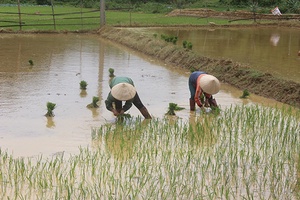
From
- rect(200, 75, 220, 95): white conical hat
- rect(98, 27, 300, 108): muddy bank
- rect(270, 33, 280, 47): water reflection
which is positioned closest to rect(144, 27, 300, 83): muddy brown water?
rect(270, 33, 280, 47): water reflection

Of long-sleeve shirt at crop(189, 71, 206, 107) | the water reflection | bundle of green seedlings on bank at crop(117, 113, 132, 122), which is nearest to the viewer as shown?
bundle of green seedlings on bank at crop(117, 113, 132, 122)

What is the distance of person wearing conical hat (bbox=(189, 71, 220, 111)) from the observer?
736cm

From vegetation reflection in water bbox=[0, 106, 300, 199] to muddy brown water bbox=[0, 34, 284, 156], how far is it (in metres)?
0.50

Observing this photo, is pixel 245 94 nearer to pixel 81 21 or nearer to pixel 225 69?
pixel 225 69

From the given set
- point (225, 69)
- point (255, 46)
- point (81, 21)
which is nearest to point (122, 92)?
point (225, 69)

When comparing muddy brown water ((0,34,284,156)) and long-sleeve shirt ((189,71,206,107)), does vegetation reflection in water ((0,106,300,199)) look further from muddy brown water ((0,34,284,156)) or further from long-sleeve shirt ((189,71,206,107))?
long-sleeve shirt ((189,71,206,107))

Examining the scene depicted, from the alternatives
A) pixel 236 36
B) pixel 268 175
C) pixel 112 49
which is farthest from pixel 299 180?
pixel 236 36

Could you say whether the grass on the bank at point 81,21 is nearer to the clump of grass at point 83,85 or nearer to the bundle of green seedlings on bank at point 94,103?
the clump of grass at point 83,85

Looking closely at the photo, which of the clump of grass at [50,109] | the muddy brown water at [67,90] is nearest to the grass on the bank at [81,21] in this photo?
the muddy brown water at [67,90]

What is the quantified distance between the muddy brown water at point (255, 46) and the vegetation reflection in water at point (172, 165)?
341cm

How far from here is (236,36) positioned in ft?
58.3

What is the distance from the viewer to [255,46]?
15.0m

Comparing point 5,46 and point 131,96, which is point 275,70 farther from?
point 5,46

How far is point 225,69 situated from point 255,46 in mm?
4665
